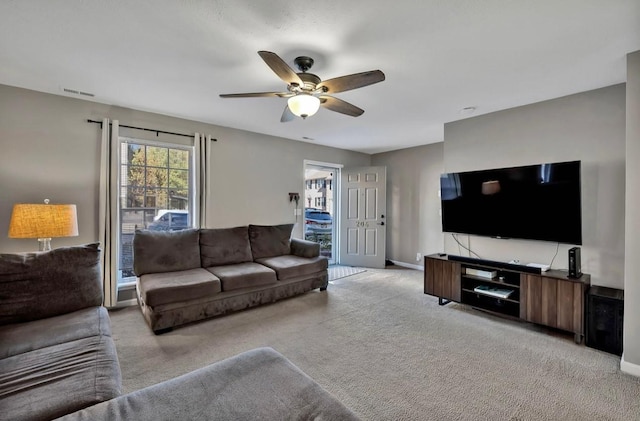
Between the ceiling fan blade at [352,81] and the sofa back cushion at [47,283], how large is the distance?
91.4 inches

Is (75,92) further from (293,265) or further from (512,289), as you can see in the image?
(512,289)

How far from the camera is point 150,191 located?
383 centimetres

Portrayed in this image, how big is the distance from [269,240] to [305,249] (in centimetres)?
56

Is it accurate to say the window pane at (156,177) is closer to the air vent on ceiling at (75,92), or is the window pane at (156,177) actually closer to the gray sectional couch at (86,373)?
the air vent on ceiling at (75,92)

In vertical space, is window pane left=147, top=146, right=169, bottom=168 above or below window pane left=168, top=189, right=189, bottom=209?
above

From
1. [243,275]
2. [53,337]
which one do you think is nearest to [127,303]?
[243,275]

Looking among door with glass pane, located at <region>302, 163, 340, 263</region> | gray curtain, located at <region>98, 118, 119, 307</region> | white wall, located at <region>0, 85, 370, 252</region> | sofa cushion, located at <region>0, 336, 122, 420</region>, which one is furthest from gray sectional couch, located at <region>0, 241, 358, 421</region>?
door with glass pane, located at <region>302, 163, 340, 263</region>

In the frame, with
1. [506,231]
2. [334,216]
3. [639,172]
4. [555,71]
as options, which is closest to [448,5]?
[555,71]

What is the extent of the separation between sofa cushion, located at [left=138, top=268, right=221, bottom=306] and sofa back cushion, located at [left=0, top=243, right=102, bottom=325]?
0.55 m

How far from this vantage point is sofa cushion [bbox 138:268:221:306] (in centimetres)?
277

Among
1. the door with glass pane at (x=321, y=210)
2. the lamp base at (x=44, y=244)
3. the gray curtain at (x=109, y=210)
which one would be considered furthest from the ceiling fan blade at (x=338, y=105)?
the door with glass pane at (x=321, y=210)

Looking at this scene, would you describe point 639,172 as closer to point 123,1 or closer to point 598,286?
point 598,286

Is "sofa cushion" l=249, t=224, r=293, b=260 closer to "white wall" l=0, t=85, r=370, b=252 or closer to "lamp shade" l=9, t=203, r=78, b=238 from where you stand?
"white wall" l=0, t=85, r=370, b=252

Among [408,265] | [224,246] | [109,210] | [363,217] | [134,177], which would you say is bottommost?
[408,265]
